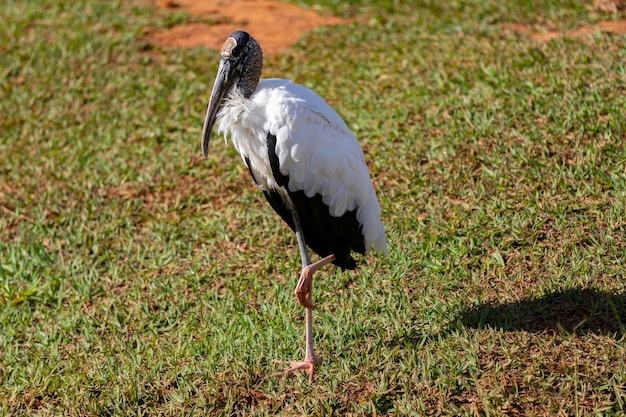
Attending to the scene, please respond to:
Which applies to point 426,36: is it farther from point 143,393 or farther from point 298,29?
point 143,393

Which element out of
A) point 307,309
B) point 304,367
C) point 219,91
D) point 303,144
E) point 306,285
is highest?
point 219,91

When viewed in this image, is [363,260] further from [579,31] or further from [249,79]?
[579,31]

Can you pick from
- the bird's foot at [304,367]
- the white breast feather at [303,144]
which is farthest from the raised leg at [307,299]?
the white breast feather at [303,144]

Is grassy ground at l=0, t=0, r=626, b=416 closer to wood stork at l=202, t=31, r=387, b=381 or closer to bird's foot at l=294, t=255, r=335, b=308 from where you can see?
bird's foot at l=294, t=255, r=335, b=308

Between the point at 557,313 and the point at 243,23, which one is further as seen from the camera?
the point at 243,23

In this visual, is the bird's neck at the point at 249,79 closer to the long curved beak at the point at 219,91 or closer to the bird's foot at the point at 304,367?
the long curved beak at the point at 219,91

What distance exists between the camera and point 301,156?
3.30 m

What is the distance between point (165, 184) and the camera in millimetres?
5168

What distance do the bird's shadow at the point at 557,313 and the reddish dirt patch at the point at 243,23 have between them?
12.0 feet

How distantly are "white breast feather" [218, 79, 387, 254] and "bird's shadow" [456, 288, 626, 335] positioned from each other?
0.66 meters

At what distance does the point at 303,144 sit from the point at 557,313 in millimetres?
1391

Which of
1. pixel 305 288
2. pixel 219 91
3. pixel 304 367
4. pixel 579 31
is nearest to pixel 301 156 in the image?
pixel 219 91

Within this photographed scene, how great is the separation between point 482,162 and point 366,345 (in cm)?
161

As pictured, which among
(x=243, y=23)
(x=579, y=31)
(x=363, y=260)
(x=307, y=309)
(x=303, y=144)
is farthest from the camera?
(x=243, y=23)
